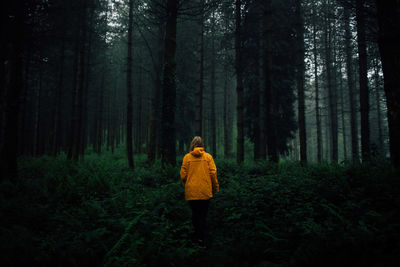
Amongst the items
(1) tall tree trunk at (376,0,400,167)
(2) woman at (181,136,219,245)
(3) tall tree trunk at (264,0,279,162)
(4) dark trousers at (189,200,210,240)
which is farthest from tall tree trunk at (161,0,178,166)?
(1) tall tree trunk at (376,0,400,167)

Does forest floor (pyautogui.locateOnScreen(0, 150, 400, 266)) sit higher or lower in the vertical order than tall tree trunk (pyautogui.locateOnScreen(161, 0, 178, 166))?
lower

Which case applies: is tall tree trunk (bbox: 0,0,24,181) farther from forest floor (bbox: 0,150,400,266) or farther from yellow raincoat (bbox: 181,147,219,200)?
yellow raincoat (bbox: 181,147,219,200)

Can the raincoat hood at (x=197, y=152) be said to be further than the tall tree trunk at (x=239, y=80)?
No

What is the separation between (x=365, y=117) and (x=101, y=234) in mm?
12511

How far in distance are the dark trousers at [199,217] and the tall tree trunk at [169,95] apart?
4.33 metres

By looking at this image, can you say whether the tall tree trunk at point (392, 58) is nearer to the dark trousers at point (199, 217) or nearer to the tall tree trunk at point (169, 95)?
the dark trousers at point (199, 217)

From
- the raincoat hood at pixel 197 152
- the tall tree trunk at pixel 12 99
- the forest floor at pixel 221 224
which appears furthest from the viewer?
the tall tree trunk at pixel 12 99

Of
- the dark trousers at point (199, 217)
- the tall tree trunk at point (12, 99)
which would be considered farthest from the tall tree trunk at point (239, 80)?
the tall tree trunk at point (12, 99)

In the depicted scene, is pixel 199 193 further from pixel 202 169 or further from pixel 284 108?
pixel 284 108

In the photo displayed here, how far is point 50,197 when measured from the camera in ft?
20.0

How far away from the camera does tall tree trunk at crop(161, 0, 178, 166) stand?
8656 millimetres

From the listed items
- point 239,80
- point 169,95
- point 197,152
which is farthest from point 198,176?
point 239,80

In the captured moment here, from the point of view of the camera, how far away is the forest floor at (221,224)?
293 centimetres

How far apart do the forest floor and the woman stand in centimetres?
31
